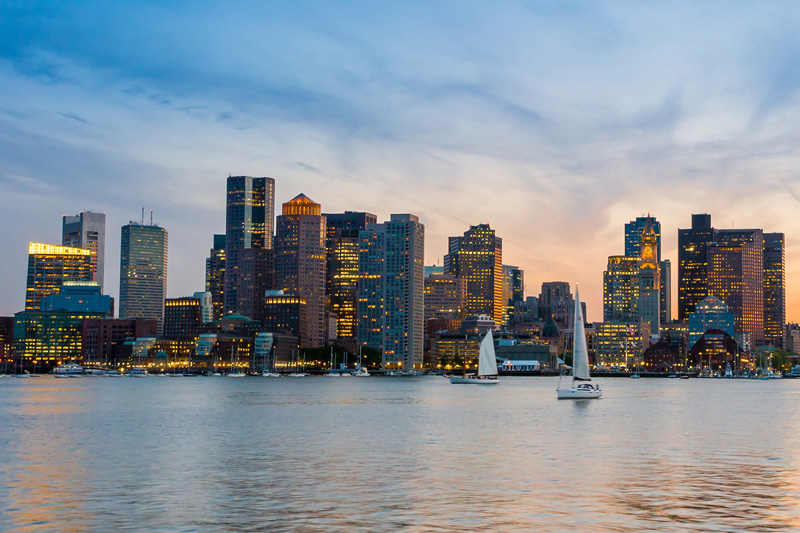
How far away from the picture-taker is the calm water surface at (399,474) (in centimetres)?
4038

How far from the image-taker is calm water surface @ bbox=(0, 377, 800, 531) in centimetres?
4038

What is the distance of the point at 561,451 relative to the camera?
2687 inches

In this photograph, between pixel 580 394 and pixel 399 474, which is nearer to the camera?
pixel 399 474

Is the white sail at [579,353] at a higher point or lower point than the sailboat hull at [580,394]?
higher

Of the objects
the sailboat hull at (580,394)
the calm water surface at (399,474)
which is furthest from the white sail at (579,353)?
the calm water surface at (399,474)

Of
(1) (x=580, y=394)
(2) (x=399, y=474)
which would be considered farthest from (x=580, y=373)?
(2) (x=399, y=474)

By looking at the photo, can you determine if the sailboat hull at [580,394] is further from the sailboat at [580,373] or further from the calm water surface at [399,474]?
the calm water surface at [399,474]

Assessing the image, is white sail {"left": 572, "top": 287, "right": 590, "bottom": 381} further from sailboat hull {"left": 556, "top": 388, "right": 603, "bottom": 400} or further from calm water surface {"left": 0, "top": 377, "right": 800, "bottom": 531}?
calm water surface {"left": 0, "top": 377, "right": 800, "bottom": 531}

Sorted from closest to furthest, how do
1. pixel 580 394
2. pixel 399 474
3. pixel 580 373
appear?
pixel 399 474
pixel 580 373
pixel 580 394

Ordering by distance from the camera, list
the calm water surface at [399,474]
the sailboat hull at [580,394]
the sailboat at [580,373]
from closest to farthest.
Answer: the calm water surface at [399,474] < the sailboat at [580,373] < the sailboat hull at [580,394]

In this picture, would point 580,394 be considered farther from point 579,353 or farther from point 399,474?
point 399,474

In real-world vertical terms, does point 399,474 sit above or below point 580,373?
below

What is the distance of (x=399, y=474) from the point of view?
181 ft

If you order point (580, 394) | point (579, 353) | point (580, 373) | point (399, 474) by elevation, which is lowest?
point (580, 394)
